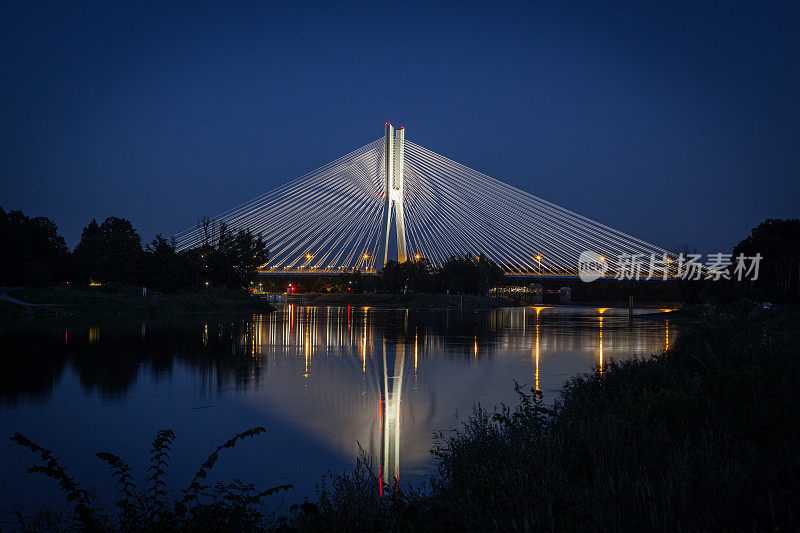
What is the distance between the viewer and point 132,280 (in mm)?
47969

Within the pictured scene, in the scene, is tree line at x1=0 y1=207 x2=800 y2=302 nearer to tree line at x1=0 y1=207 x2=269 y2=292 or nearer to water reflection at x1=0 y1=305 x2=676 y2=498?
tree line at x1=0 y1=207 x2=269 y2=292

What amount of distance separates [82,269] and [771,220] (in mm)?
51866

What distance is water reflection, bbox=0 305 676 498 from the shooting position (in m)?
9.82

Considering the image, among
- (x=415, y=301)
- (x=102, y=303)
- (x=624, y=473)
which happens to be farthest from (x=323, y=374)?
(x=415, y=301)

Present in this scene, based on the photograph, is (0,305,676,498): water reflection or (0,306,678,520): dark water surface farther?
(0,305,676,498): water reflection

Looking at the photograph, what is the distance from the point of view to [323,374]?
1518 cm

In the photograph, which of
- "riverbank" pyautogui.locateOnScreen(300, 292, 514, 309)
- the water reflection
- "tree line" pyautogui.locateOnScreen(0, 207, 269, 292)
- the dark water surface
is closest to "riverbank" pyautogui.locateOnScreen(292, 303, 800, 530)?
the dark water surface

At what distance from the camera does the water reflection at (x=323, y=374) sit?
9.82 meters

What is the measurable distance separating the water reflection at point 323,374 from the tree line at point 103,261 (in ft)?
74.2

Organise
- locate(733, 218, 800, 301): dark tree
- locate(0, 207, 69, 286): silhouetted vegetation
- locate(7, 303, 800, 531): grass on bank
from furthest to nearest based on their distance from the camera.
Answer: locate(0, 207, 69, 286): silhouetted vegetation → locate(733, 218, 800, 301): dark tree → locate(7, 303, 800, 531): grass on bank

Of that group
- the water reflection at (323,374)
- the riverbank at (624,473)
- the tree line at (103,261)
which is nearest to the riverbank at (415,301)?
the tree line at (103,261)

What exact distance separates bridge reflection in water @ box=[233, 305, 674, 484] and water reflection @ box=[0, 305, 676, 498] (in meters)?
0.03

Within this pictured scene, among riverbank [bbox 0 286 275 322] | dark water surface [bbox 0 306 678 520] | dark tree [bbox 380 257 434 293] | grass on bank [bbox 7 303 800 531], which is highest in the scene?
dark tree [bbox 380 257 434 293]

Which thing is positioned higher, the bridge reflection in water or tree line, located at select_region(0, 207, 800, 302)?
tree line, located at select_region(0, 207, 800, 302)
